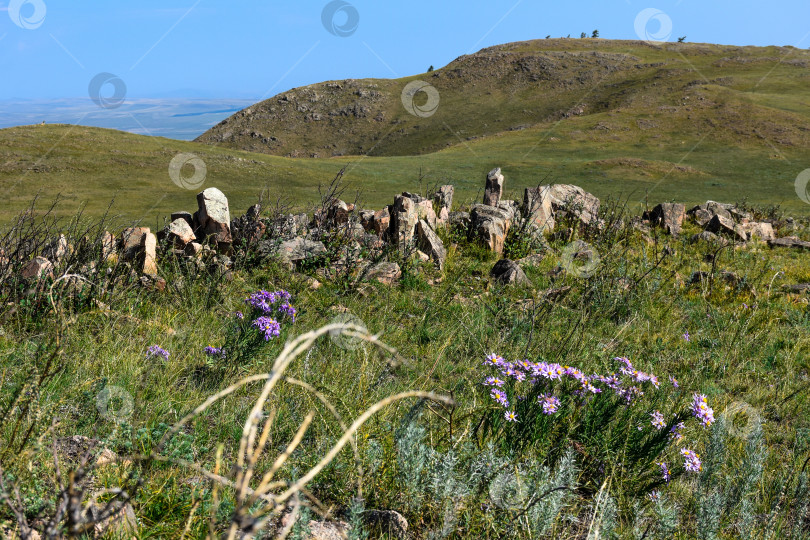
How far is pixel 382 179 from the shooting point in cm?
1633

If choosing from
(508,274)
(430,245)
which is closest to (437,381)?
(508,274)

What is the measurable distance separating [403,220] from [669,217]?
5.78 m

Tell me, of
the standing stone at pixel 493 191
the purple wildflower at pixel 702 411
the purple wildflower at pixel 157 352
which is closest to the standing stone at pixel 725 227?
the standing stone at pixel 493 191

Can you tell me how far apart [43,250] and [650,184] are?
62.4 ft

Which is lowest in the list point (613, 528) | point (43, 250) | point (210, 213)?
point (613, 528)

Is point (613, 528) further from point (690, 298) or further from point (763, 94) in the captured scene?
point (763, 94)

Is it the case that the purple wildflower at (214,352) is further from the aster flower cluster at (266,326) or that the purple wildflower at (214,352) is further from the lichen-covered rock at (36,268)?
the lichen-covered rock at (36,268)

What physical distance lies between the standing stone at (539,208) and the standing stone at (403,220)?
6.62ft

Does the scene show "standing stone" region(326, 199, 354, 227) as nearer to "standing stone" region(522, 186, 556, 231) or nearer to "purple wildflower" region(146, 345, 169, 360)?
"standing stone" region(522, 186, 556, 231)

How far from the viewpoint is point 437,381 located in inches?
153

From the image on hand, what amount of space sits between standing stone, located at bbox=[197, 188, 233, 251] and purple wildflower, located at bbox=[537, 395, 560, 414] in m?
4.41

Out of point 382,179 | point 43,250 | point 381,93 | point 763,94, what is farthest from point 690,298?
point 381,93

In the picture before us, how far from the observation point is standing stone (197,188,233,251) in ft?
20.2

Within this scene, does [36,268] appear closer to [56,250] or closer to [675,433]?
[56,250]
